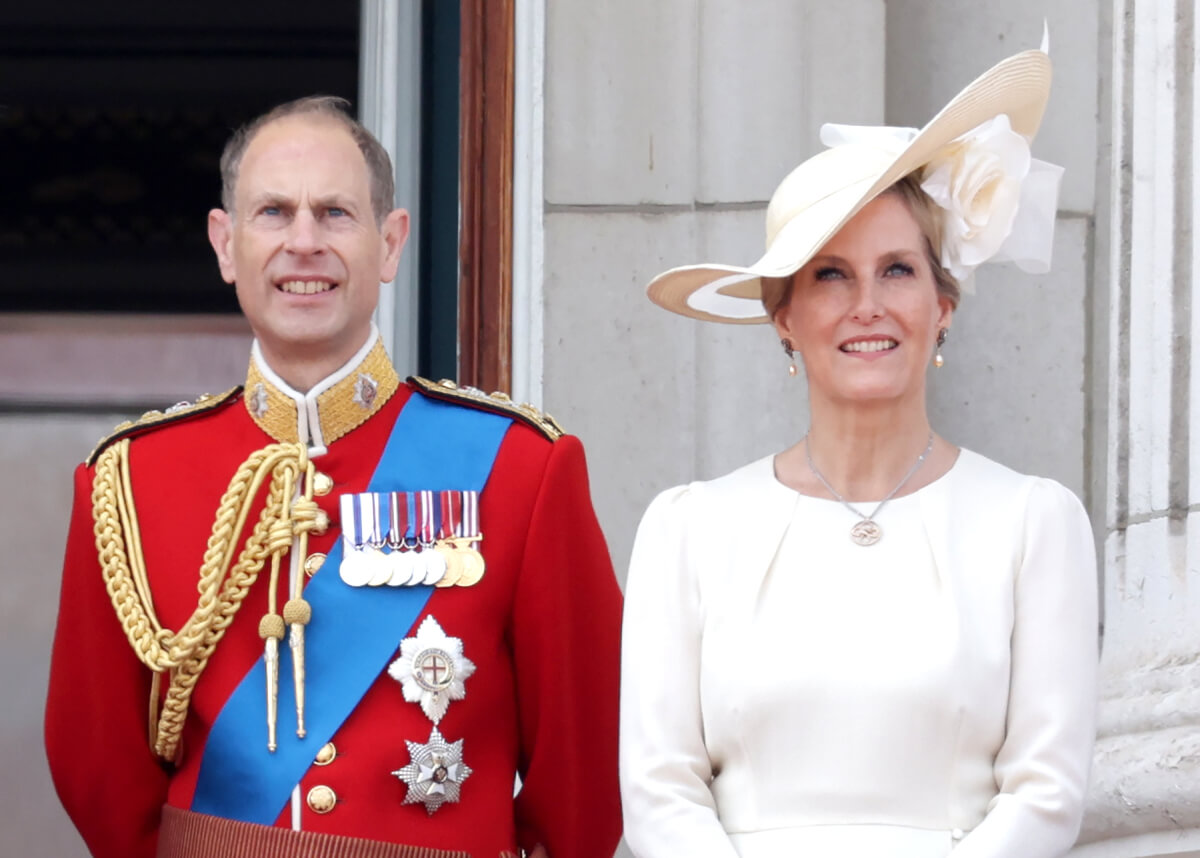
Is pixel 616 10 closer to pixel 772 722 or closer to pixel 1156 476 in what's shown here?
pixel 1156 476

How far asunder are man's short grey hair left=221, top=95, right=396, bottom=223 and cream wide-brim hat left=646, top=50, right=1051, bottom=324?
510 mm

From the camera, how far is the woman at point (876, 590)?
272 centimetres

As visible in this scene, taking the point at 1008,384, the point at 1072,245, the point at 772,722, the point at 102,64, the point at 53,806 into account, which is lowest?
the point at 53,806

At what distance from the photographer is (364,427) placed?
330cm

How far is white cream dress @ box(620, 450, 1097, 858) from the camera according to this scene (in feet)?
8.89

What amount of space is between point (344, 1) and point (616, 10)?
3.95 ft

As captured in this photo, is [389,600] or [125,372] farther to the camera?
[125,372]

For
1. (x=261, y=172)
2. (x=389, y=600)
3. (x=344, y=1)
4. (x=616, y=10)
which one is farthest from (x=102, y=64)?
(x=389, y=600)

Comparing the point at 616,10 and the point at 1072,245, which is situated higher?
the point at 616,10

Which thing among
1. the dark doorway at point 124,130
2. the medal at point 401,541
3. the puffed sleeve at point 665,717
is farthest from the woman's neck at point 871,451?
the dark doorway at point 124,130

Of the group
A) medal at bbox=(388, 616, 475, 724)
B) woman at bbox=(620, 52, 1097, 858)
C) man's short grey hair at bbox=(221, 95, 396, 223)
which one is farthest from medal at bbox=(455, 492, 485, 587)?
man's short grey hair at bbox=(221, 95, 396, 223)

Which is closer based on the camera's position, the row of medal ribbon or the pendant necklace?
the pendant necklace

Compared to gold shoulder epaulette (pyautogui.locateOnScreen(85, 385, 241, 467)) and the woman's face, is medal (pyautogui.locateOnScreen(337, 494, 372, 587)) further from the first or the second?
the woman's face

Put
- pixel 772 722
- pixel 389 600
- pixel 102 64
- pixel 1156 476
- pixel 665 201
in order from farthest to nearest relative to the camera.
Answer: pixel 102 64 → pixel 665 201 → pixel 1156 476 → pixel 389 600 → pixel 772 722
